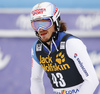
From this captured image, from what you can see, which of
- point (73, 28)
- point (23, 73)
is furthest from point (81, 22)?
point (23, 73)

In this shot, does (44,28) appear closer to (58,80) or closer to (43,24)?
(43,24)

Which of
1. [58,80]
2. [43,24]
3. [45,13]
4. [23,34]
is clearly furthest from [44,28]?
[23,34]

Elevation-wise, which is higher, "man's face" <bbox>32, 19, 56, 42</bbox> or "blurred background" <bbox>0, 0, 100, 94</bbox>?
"man's face" <bbox>32, 19, 56, 42</bbox>

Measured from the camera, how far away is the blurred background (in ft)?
21.2

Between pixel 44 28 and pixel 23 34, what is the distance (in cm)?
372

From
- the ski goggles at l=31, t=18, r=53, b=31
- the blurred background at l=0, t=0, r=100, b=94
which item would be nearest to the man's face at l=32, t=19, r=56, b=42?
the ski goggles at l=31, t=18, r=53, b=31

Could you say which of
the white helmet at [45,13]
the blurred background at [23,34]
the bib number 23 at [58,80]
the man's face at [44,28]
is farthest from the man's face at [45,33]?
the blurred background at [23,34]

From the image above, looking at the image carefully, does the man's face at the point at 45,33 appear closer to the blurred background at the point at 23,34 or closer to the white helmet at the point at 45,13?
the white helmet at the point at 45,13

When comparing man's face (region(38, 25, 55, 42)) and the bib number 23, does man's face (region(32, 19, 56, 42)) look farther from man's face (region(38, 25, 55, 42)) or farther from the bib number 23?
the bib number 23

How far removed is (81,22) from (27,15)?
1.18 metres

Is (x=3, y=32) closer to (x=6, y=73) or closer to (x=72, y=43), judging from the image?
(x=6, y=73)

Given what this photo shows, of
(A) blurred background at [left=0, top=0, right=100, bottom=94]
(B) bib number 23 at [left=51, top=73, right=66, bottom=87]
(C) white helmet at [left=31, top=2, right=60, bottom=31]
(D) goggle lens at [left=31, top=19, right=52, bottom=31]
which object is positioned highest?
(C) white helmet at [left=31, top=2, right=60, bottom=31]

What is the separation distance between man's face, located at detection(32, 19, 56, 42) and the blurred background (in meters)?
3.52

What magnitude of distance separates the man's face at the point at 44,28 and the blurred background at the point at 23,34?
3.52 meters
